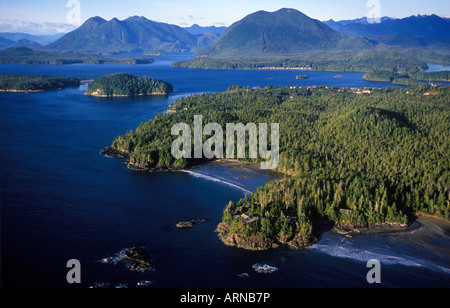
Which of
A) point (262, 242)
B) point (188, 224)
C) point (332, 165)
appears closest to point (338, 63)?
point (332, 165)

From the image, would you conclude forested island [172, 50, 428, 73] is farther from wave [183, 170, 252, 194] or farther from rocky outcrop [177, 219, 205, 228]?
rocky outcrop [177, 219, 205, 228]

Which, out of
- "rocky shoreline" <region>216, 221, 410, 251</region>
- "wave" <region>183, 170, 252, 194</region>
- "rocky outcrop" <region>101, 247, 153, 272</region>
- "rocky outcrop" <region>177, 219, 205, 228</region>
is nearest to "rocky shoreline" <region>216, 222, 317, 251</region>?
"rocky shoreline" <region>216, 221, 410, 251</region>

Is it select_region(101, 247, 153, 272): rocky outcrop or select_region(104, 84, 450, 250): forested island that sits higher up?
select_region(104, 84, 450, 250): forested island

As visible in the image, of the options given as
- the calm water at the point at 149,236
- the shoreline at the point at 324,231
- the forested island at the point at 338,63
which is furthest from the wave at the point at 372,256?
the forested island at the point at 338,63

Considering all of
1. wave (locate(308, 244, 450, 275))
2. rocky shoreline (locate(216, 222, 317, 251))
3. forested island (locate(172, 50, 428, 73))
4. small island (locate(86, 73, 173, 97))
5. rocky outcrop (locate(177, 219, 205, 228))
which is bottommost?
wave (locate(308, 244, 450, 275))

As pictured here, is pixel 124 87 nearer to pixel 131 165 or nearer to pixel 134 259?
pixel 131 165
